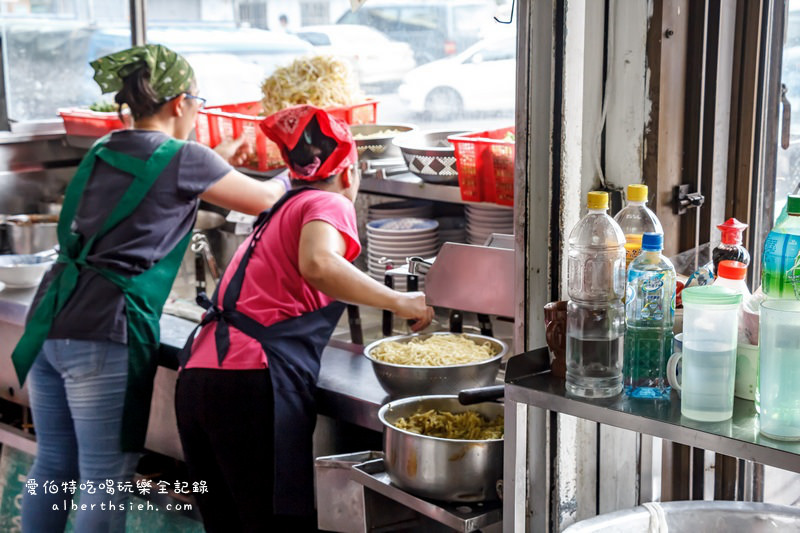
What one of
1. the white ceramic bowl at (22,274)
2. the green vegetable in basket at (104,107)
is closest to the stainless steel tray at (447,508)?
the white ceramic bowl at (22,274)

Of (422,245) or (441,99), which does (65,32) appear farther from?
(422,245)

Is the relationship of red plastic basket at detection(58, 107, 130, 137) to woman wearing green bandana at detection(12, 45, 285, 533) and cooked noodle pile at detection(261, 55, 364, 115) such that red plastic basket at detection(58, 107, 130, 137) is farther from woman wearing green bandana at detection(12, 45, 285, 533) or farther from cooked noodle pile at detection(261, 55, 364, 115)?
woman wearing green bandana at detection(12, 45, 285, 533)

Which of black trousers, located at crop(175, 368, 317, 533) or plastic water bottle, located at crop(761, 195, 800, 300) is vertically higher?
plastic water bottle, located at crop(761, 195, 800, 300)

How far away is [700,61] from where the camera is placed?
1.98m

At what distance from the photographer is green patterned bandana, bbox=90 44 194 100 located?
10.0 feet

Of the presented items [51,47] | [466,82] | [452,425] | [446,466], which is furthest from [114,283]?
[51,47]

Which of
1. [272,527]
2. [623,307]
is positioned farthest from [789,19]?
[272,527]

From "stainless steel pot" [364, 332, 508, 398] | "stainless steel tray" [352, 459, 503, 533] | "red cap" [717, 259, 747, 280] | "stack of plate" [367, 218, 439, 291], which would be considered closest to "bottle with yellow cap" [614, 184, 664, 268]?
"red cap" [717, 259, 747, 280]

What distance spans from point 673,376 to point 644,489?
1.88 feet

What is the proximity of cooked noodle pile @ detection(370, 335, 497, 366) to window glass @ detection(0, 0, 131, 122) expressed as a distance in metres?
3.01

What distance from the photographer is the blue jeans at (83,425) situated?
9.78 feet

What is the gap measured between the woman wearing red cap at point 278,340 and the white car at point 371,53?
1388 millimetres

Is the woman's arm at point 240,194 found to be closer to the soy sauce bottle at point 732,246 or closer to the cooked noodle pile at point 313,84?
the cooked noodle pile at point 313,84

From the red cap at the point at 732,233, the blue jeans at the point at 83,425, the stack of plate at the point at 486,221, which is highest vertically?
the red cap at the point at 732,233
